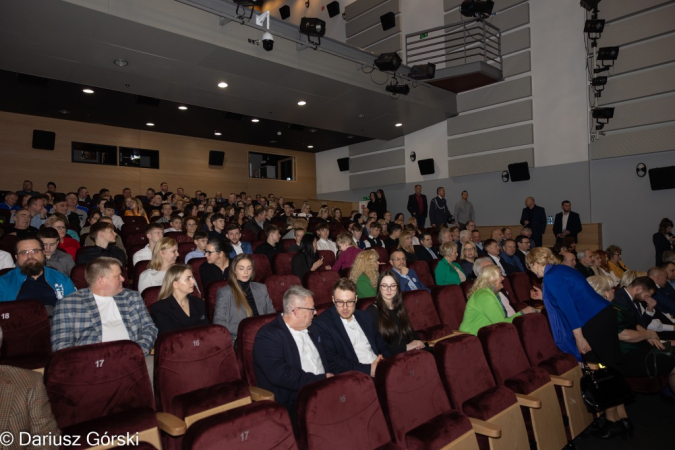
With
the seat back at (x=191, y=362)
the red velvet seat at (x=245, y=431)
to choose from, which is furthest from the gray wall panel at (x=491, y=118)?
the red velvet seat at (x=245, y=431)

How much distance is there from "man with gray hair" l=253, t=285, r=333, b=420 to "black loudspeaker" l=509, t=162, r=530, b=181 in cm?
763

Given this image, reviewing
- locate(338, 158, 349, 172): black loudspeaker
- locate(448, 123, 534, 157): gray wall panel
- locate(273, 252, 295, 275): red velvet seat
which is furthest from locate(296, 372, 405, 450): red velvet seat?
locate(338, 158, 349, 172): black loudspeaker

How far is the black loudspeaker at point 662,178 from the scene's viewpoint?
269 inches

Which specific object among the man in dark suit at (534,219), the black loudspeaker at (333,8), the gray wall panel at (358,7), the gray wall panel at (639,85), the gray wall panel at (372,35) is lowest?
the man in dark suit at (534,219)

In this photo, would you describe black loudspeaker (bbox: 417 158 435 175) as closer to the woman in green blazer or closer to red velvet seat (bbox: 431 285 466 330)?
the woman in green blazer

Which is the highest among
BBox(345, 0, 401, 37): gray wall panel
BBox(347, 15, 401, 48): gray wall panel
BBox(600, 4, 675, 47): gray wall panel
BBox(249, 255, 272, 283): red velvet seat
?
BBox(345, 0, 401, 37): gray wall panel

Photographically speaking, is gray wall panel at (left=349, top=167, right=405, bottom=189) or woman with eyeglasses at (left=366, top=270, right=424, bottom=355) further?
gray wall panel at (left=349, top=167, right=405, bottom=189)

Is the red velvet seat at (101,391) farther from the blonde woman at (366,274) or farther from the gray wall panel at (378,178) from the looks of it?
the gray wall panel at (378,178)

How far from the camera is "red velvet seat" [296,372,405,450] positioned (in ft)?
4.94

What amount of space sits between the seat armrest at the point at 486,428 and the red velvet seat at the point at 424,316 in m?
1.10

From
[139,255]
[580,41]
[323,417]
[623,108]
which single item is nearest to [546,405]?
[323,417]

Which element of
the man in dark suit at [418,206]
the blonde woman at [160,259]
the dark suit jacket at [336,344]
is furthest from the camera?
the man in dark suit at [418,206]

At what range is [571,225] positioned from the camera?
303 inches

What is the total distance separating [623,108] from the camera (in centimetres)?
736
